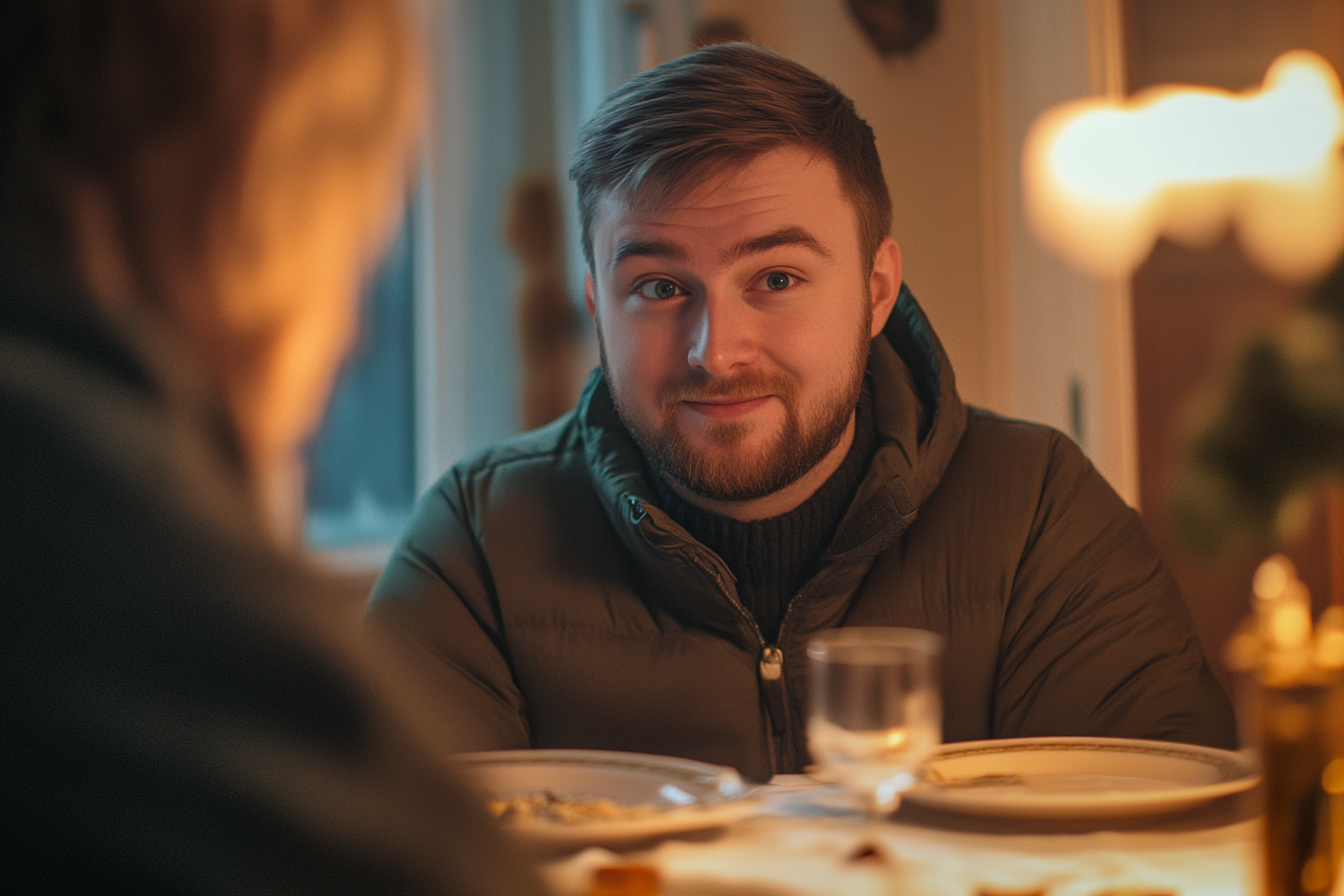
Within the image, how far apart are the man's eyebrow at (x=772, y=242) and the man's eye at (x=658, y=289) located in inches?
3.2

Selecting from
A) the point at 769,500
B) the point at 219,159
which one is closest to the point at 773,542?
the point at 769,500

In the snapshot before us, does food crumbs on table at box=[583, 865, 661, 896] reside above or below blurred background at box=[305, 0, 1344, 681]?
below

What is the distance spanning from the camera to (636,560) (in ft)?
4.54

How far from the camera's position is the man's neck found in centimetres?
145

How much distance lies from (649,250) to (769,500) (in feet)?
1.10

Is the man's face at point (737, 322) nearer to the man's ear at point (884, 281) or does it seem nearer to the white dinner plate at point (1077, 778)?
the man's ear at point (884, 281)

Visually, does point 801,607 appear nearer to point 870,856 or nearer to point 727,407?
point 727,407

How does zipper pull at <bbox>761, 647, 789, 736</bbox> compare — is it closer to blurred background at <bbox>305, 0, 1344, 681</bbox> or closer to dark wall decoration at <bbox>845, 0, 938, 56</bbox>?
blurred background at <bbox>305, 0, 1344, 681</bbox>

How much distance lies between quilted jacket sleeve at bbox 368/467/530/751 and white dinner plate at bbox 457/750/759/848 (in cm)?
29

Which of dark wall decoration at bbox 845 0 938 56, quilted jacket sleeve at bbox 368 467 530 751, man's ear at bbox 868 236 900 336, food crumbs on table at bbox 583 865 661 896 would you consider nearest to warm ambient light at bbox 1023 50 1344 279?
dark wall decoration at bbox 845 0 938 56

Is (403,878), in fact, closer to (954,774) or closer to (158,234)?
(158,234)

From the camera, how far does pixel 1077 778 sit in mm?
957

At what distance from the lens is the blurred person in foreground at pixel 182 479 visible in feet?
1.30

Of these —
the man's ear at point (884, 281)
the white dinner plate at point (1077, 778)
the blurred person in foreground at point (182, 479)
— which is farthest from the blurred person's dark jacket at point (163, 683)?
the man's ear at point (884, 281)
